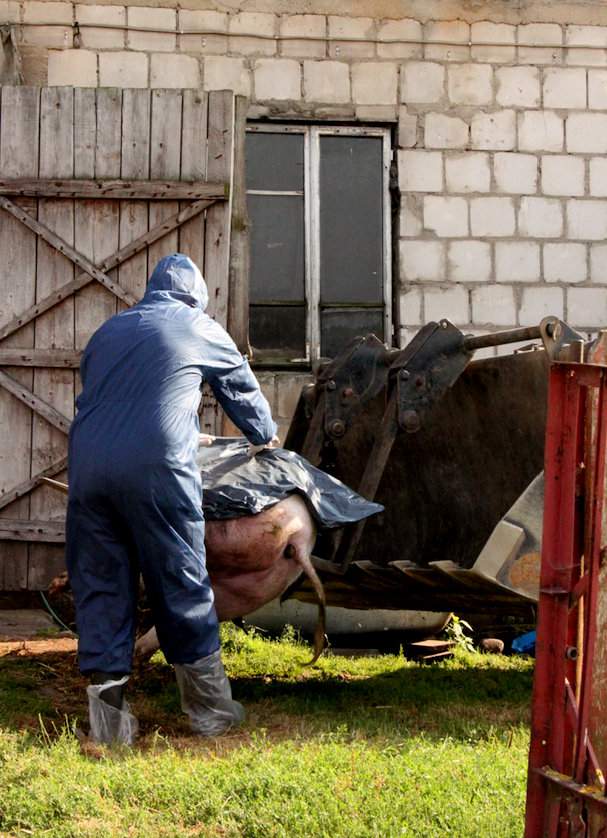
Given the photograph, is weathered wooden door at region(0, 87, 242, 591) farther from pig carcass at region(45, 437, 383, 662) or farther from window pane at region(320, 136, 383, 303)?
pig carcass at region(45, 437, 383, 662)

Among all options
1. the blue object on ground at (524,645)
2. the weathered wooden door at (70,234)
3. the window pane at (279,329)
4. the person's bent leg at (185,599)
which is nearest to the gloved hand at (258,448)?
the person's bent leg at (185,599)

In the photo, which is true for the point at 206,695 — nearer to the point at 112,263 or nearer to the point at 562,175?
the point at 112,263

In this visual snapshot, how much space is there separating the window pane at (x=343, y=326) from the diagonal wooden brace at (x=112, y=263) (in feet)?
5.35

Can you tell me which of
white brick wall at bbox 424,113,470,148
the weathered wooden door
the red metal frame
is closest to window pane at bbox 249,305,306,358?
the weathered wooden door

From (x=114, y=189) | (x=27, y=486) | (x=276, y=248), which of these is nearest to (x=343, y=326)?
(x=276, y=248)

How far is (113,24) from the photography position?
874 centimetres

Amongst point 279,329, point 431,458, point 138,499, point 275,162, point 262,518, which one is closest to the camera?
point 138,499

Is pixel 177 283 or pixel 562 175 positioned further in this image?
pixel 562 175

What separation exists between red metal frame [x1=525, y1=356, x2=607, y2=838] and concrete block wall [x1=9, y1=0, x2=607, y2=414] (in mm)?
5910

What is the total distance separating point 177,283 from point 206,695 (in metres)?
1.61

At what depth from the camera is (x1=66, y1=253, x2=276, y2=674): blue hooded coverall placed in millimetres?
4434

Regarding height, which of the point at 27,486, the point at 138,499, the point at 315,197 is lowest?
the point at 27,486

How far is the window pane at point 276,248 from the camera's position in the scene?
8922 millimetres

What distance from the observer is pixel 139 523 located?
14.5ft
